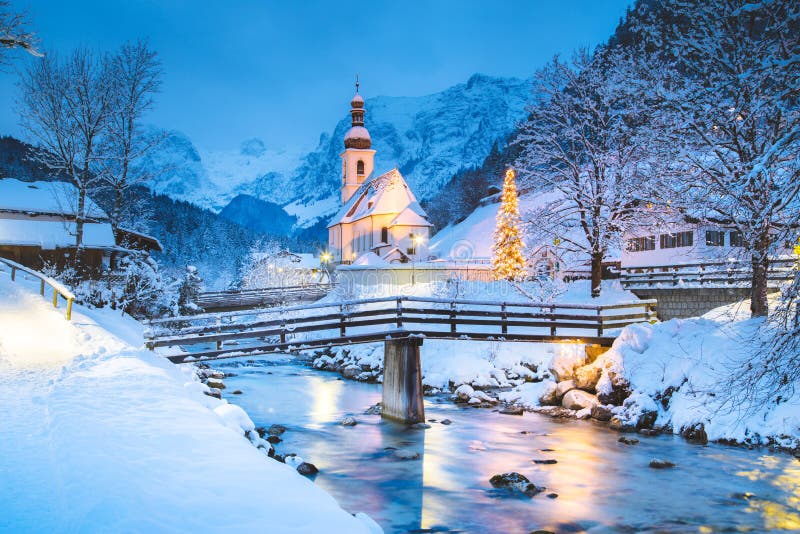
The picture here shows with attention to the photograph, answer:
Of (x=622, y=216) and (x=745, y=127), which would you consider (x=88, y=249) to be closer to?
(x=622, y=216)

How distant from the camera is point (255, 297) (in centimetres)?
4647

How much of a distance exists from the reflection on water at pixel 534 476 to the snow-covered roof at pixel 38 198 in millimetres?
27283

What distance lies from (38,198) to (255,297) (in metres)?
16.4

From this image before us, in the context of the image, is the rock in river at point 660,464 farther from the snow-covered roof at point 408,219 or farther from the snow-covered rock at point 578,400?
the snow-covered roof at point 408,219

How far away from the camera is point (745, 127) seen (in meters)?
16.6

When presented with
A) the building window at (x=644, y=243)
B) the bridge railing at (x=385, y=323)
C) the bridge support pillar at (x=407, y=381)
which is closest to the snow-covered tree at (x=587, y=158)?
the bridge railing at (x=385, y=323)

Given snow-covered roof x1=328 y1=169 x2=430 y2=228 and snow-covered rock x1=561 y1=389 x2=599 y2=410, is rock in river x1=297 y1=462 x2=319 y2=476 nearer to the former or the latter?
snow-covered rock x1=561 y1=389 x2=599 y2=410

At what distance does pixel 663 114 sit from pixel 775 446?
936 cm

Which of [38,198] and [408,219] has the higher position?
[408,219]

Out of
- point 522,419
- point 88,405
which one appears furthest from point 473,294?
point 88,405

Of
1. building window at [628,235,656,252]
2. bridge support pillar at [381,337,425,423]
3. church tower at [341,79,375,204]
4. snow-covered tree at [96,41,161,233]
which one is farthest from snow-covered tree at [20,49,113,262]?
church tower at [341,79,375,204]

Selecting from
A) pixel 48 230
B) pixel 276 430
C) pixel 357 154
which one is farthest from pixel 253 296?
pixel 357 154

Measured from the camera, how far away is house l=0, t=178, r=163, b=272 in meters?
37.6

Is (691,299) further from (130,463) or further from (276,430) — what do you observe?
(130,463)
